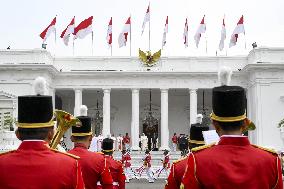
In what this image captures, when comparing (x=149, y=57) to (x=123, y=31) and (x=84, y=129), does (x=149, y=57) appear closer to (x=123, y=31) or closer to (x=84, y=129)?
(x=123, y=31)

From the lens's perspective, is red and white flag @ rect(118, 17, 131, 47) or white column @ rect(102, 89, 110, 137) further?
red and white flag @ rect(118, 17, 131, 47)

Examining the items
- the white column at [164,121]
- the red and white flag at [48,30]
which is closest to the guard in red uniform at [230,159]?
the red and white flag at [48,30]

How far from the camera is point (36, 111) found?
13.9ft

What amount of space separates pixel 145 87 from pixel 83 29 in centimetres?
703

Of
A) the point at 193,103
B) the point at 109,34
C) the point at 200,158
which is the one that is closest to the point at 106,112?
the point at 109,34

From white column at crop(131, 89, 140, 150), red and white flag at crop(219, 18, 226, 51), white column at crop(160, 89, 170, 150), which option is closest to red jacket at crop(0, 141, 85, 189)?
white column at crop(131, 89, 140, 150)

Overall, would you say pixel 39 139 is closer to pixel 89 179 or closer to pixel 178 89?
pixel 89 179

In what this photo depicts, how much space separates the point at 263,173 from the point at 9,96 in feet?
134

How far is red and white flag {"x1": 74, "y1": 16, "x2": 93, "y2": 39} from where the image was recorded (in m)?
45.4

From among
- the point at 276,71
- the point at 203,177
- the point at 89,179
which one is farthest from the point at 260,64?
the point at 203,177

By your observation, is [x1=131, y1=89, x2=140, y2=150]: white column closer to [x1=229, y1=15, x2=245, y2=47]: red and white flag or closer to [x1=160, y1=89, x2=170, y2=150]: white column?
[x1=160, y1=89, x2=170, y2=150]: white column

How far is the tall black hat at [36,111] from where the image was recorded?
4223 mm

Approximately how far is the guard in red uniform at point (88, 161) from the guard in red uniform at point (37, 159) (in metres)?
2.73

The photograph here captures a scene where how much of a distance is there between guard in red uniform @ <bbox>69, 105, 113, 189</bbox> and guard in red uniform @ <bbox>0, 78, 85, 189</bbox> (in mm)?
2731
